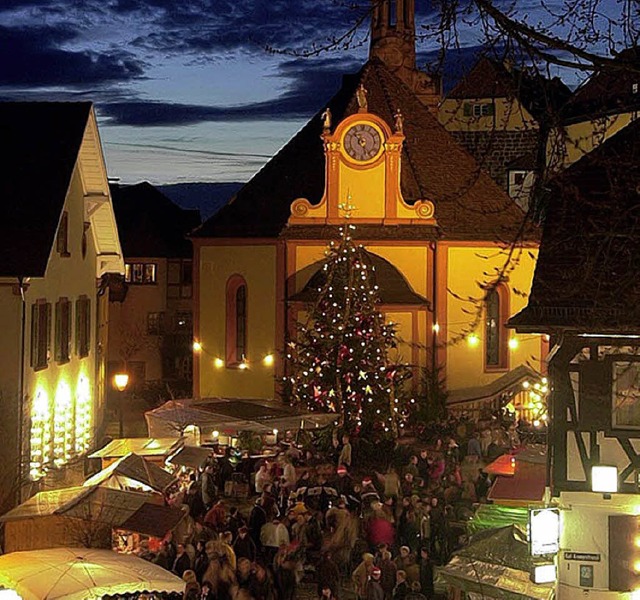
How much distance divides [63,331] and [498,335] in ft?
44.8

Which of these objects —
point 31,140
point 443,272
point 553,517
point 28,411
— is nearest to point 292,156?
point 443,272

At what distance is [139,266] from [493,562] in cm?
3977

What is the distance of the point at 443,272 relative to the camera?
35.1 meters

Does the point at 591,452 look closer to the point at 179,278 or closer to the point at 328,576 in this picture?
the point at 328,576

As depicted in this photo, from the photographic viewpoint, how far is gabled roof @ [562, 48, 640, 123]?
23.5ft

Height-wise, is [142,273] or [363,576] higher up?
[142,273]

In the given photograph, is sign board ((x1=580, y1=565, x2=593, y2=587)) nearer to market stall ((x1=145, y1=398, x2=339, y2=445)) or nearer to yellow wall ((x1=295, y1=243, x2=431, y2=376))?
market stall ((x1=145, y1=398, x2=339, y2=445))

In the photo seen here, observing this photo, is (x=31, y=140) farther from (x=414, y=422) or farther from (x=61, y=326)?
(x=414, y=422)

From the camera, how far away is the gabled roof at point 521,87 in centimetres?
746

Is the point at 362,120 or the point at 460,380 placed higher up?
the point at 362,120

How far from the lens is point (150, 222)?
180 ft

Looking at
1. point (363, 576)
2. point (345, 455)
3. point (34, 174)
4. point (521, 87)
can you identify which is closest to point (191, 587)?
point (363, 576)

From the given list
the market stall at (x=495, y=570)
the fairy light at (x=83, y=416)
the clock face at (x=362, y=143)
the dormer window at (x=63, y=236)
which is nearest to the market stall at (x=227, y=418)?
the fairy light at (x=83, y=416)

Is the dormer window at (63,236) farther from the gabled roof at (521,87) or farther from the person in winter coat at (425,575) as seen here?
the gabled roof at (521,87)
